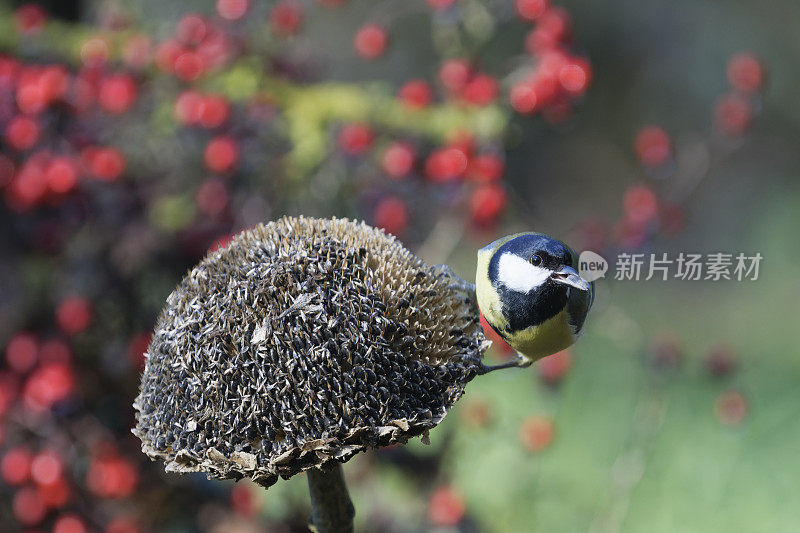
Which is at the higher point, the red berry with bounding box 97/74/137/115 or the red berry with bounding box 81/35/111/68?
the red berry with bounding box 81/35/111/68

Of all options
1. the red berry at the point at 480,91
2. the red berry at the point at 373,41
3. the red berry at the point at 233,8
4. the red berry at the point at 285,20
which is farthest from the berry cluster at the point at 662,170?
the red berry at the point at 233,8

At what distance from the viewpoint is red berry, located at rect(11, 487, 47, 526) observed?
5.29ft

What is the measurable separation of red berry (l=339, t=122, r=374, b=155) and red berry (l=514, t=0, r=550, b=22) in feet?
1.60

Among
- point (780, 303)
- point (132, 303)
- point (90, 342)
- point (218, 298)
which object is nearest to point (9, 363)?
point (90, 342)

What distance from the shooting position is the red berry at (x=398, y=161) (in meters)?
1.61

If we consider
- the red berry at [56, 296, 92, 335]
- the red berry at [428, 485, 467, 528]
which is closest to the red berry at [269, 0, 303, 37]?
the red berry at [56, 296, 92, 335]

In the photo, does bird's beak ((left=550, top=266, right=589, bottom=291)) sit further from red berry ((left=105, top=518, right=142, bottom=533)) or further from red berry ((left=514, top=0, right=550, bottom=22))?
red berry ((left=105, top=518, right=142, bottom=533))

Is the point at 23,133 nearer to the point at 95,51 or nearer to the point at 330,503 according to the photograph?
the point at 95,51

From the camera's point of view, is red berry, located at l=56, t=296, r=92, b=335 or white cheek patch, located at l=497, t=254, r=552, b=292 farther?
red berry, located at l=56, t=296, r=92, b=335

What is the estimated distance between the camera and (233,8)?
1.77 metres

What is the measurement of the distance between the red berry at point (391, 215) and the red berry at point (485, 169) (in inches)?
7.2

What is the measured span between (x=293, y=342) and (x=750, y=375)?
6.92ft

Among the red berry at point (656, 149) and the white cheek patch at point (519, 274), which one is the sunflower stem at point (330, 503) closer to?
the white cheek patch at point (519, 274)

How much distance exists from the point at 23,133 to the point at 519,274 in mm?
1280
